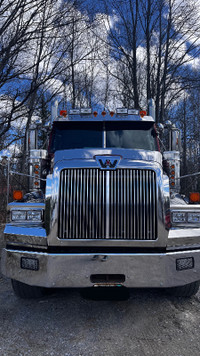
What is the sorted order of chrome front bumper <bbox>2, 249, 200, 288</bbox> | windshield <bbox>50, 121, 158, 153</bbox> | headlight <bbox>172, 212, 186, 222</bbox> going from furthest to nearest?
windshield <bbox>50, 121, 158, 153</bbox> < headlight <bbox>172, 212, 186, 222</bbox> < chrome front bumper <bbox>2, 249, 200, 288</bbox>

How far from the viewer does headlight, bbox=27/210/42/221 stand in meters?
3.38

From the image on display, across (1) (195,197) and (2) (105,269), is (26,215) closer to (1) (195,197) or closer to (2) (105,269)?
(2) (105,269)

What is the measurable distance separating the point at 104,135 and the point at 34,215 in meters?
1.94

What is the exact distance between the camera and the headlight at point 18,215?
342 centimetres

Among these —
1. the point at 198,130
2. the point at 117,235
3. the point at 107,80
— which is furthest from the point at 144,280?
the point at 198,130

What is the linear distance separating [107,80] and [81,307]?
756 inches

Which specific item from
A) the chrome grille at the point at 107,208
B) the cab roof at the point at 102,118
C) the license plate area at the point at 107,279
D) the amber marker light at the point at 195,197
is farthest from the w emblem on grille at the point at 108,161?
the cab roof at the point at 102,118

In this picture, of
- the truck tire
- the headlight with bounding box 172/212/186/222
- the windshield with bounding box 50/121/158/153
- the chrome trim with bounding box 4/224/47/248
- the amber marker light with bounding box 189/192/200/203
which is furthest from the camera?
the windshield with bounding box 50/121/158/153

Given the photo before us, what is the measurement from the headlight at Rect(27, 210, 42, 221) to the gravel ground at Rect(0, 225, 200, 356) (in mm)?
1061

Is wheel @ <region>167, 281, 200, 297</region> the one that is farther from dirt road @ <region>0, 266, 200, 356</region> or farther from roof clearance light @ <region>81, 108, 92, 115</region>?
roof clearance light @ <region>81, 108, 92, 115</region>

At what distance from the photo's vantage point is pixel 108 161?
329cm

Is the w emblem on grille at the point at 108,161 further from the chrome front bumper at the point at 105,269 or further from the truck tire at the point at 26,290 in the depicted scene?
the truck tire at the point at 26,290

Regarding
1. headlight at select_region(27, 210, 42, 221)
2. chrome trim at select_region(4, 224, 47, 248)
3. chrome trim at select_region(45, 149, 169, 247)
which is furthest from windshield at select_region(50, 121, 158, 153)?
chrome trim at select_region(4, 224, 47, 248)

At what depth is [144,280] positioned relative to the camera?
121 inches
